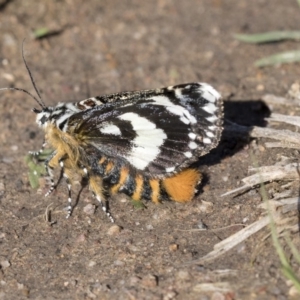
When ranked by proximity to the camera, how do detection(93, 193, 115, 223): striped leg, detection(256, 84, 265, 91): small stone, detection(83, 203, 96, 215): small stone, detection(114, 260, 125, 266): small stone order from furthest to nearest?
detection(256, 84, 265, 91): small stone, detection(83, 203, 96, 215): small stone, detection(93, 193, 115, 223): striped leg, detection(114, 260, 125, 266): small stone

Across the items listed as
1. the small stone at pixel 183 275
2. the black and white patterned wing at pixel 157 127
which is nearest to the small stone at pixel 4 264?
the black and white patterned wing at pixel 157 127

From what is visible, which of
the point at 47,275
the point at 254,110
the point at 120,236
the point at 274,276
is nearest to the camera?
the point at 274,276

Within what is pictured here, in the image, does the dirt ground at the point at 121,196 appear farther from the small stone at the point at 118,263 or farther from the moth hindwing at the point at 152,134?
the moth hindwing at the point at 152,134

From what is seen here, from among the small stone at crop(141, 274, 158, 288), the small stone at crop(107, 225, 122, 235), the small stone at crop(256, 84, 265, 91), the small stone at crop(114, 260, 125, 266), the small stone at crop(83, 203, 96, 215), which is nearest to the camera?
the small stone at crop(141, 274, 158, 288)

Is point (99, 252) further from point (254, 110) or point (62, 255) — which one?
point (254, 110)

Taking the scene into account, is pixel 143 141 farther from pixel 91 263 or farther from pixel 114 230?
pixel 91 263

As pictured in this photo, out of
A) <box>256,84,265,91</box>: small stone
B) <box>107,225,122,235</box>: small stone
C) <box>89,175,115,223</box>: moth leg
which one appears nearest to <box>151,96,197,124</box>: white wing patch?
<box>89,175,115,223</box>: moth leg

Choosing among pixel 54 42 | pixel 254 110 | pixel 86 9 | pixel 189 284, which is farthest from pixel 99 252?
pixel 86 9

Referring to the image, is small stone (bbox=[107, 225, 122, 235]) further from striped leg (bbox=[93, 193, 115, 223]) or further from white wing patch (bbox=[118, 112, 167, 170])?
white wing patch (bbox=[118, 112, 167, 170])

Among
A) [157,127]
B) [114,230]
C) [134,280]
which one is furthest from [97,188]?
[134,280]
